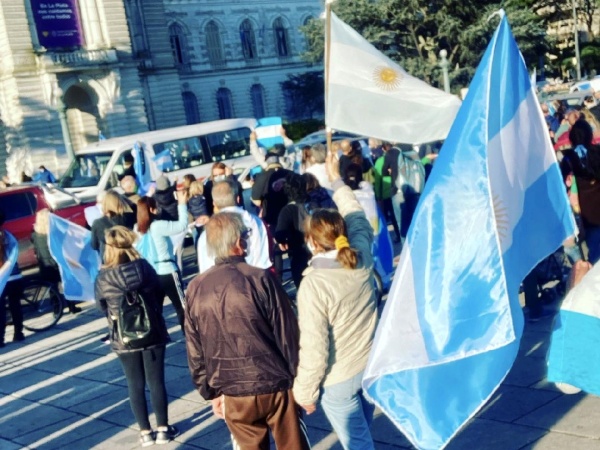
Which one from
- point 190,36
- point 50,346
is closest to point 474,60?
point 190,36

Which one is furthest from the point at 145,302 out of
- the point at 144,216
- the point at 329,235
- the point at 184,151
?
the point at 184,151

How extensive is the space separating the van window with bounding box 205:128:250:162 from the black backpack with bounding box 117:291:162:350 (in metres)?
13.3

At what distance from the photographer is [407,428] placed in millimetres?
4109

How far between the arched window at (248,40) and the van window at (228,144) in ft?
136

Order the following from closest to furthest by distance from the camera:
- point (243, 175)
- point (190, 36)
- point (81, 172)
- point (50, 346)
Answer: point (50, 346)
point (243, 175)
point (81, 172)
point (190, 36)

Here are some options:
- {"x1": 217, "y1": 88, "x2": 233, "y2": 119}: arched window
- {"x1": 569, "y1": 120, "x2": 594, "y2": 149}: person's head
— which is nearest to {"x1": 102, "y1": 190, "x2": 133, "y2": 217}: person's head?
{"x1": 569, "y1": 120, "x2": 594, "y2": 149}: person's head

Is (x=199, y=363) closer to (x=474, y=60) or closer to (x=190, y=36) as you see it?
(x=474, y=60)

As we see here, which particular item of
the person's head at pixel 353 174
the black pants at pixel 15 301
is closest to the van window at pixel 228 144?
the person's head at pixel 353 174

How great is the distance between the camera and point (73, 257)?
34.0 ft

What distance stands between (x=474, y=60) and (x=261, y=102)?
23291mm

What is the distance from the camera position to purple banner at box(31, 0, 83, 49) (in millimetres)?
41125

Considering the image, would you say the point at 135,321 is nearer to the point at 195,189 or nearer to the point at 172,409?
the point at 172,409

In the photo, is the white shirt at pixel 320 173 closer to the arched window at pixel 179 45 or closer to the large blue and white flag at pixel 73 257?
the large blue and white flag at pixel 73 257

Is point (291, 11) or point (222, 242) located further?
point (291, 11)
